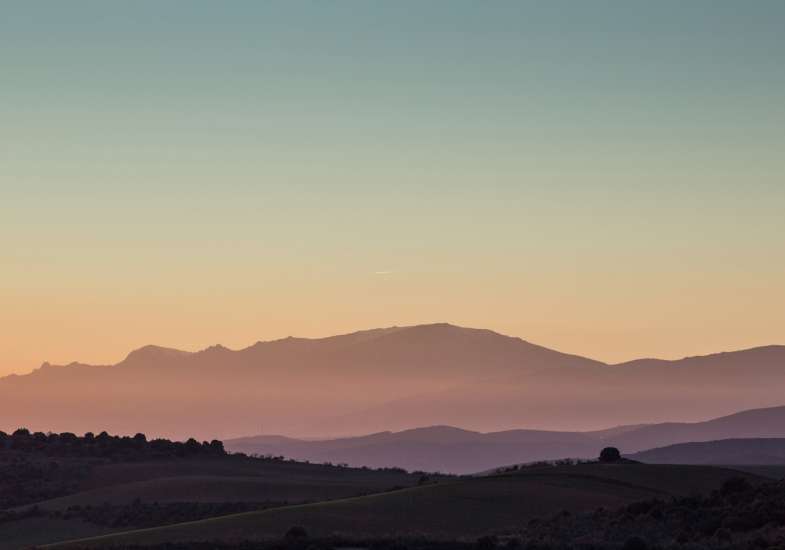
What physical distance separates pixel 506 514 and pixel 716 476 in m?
25.1

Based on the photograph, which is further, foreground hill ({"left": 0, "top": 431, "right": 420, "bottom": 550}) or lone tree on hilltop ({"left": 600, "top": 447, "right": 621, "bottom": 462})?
lone tree on hilltop ({"left": 600, "top": 447, "right": 621, "bottom": 462})

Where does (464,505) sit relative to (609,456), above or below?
below

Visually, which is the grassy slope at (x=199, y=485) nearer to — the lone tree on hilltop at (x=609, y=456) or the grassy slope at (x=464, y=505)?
the lone tree on hilltop at (x=609, y=456)

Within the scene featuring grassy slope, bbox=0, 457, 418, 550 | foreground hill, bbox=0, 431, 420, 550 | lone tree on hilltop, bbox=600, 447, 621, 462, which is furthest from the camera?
lone tree on hilltop, bbox=600, 447, 621, 462

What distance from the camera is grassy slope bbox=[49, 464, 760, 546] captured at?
65188 mm

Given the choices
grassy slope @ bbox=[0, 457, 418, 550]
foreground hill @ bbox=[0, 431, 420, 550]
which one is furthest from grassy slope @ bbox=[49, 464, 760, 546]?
grassy slope @ bbox=[0, 457, 418, 550]

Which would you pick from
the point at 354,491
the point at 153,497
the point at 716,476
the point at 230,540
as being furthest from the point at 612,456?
the point at 230,540

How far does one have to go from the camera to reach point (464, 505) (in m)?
74.6

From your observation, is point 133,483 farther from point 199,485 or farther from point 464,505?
point 464,505

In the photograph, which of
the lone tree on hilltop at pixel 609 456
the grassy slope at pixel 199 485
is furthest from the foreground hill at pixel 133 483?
the lone tree on hilltop at pixel 609 456

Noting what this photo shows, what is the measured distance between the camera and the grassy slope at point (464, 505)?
2566 inches

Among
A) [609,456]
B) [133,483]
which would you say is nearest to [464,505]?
[609,456]

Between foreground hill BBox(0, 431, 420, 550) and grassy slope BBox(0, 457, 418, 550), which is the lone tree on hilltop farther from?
foreground hill BBox(0, 431, 420, 550)

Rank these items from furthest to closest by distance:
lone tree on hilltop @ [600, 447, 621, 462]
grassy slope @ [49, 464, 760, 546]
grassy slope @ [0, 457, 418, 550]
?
lone tree on hilltop @ [600, 447, 621, 462] < grassy slope @ [0, 457, 418, 550] < grassy slope @ [49, 464, 760, 546]
